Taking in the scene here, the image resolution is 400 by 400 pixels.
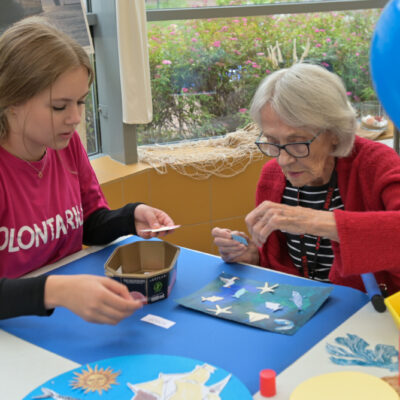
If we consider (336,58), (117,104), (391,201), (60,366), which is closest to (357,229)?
(391,201)

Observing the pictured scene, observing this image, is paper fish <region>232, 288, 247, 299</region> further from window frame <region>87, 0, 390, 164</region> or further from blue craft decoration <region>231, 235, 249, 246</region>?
window frame <region>87, 0, 390, 164</region>

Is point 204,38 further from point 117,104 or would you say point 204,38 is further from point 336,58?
point 336,58

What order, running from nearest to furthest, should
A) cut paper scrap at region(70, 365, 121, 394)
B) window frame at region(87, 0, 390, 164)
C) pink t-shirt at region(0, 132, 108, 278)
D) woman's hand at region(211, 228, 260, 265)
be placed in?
cut paper scrap at region(70, 365, 121, 394) → pink t-shirt at region(0, 132, 108, 278) → woman's hand at region(211, 228, 260, 265) → window frame at region(87, 0, 390, 164)

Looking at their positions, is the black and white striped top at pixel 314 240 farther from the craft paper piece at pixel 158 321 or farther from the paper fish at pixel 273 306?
the craft paper piece at pixel 158 321

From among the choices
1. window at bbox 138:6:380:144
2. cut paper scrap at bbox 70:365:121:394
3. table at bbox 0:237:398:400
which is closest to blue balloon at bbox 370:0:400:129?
table at bbox 0:237:398:400

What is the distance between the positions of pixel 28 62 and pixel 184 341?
0.80 m

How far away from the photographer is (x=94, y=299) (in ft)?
3.84

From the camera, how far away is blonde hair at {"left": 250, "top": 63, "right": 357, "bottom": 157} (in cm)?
156

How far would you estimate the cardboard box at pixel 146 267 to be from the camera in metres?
1.37

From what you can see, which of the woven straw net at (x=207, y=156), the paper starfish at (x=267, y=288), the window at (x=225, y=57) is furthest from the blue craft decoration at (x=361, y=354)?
the window at (x=225, y=57)

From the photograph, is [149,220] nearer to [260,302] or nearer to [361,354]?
[260,302]

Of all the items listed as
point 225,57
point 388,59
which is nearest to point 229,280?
point 388,59

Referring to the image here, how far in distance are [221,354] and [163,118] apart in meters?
2.43

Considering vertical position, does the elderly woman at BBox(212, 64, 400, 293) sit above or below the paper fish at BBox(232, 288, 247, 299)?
above
